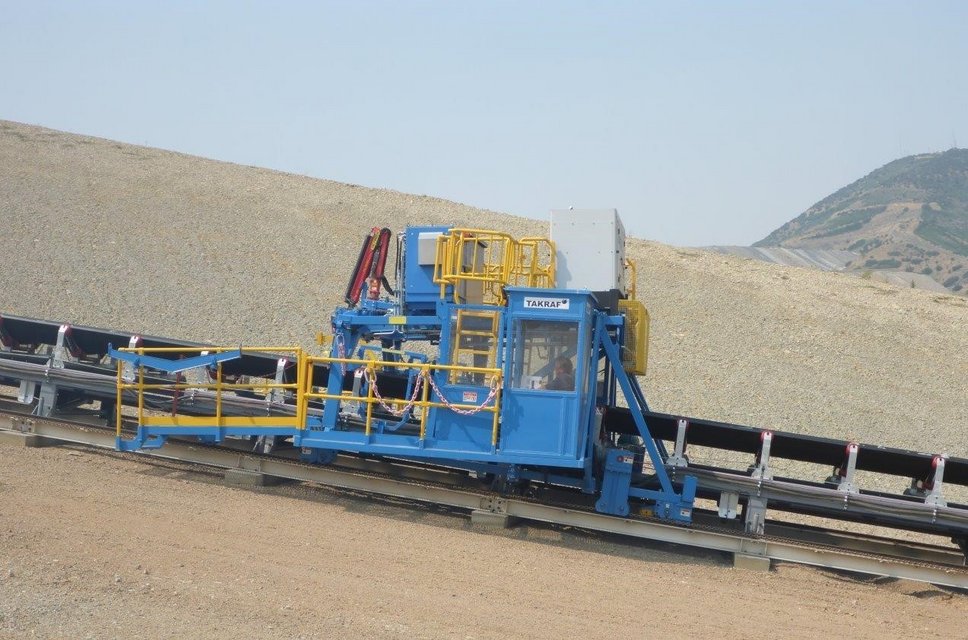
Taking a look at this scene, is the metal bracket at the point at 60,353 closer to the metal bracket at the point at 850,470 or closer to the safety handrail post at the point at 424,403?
the safety handrail post at the point at 424,403

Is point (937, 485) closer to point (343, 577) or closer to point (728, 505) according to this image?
point (728, 505)

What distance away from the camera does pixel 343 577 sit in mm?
8406

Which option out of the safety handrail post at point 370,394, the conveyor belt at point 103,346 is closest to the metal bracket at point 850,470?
the safety handrail post at point 370,394

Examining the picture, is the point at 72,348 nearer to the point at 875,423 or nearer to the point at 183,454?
the point at 183,454

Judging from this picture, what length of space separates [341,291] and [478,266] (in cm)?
1821

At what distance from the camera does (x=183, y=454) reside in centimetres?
1257

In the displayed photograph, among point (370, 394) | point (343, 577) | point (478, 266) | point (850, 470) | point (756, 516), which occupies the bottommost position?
point (343, 577)

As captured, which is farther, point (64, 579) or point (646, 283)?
point (646, 283)

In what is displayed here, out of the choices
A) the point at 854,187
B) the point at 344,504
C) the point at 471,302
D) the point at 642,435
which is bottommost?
the point at 344,504

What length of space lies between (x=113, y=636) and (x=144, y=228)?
28454 mm

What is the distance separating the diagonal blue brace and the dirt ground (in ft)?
4.51

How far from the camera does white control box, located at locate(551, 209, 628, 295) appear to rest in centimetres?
1156

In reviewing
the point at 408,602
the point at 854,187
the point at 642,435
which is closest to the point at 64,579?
the point at 408,602

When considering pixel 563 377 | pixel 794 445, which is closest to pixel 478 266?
pixel 563 377
